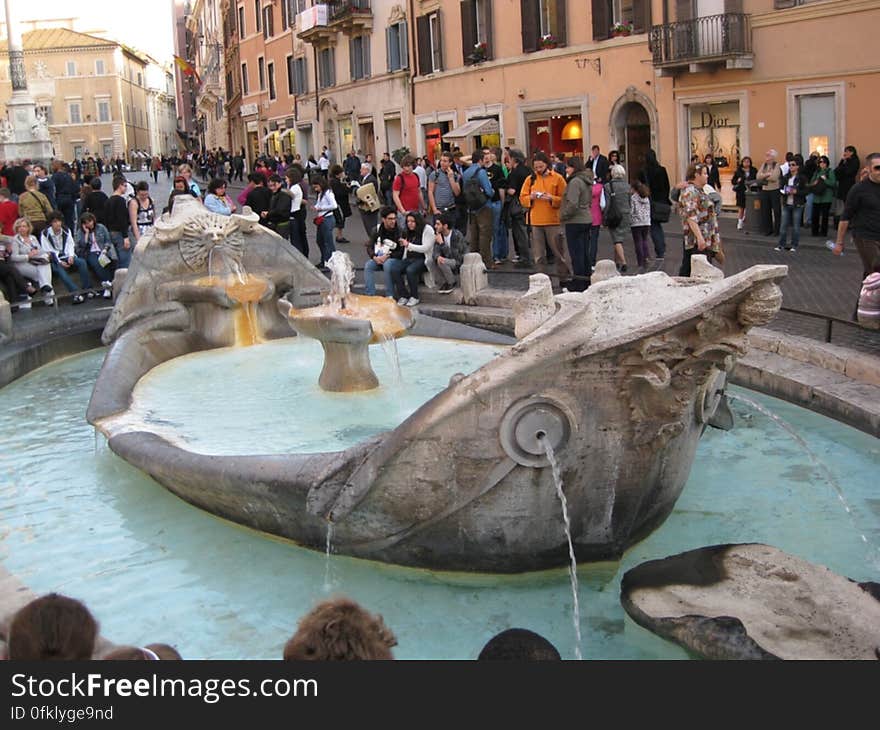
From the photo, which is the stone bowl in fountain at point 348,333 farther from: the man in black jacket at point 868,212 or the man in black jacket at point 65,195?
the man in black jacket at point 65,195

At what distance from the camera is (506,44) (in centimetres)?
2898

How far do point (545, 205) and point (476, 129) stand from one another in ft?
56.7

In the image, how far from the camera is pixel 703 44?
2269 cm

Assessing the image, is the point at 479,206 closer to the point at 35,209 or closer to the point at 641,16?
the point at 35,209

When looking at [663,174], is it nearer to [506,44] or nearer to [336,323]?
[336,323]

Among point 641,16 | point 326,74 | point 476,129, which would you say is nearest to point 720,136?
point 641,16

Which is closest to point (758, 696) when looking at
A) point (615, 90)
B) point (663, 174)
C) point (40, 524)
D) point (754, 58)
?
point (40, 524)

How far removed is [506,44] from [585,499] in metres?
25.6

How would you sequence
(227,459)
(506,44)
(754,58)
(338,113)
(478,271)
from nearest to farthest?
(227,459)
(478,271)
(754,58)
(506,44)
(338,113)

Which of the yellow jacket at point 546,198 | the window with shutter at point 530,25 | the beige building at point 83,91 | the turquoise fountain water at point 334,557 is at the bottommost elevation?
the turquoise fountain water at point 334,557

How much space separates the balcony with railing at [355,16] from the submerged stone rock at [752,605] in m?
34.0

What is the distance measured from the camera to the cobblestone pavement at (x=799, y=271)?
9234mm

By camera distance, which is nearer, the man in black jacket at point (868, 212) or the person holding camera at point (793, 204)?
the man in black jacket at point (868, 212)

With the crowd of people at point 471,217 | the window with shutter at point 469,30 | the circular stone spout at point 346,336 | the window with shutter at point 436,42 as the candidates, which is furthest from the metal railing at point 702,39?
the circular stone spout at point 346,336
